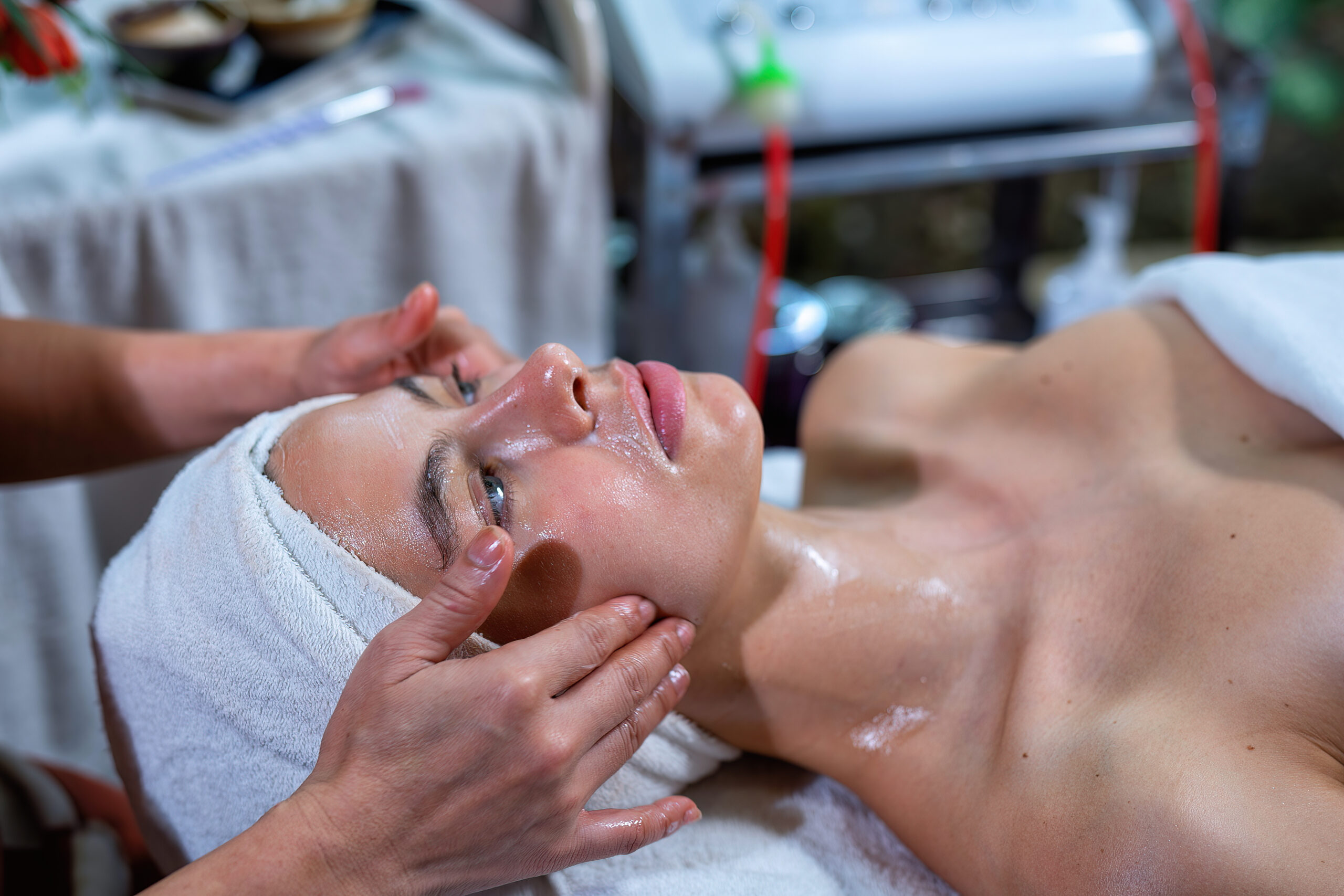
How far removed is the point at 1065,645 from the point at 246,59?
5.04ft

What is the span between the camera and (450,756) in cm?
64

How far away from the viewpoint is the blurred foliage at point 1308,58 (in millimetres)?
2531

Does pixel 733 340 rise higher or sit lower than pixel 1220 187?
lower

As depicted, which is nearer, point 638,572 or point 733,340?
point 638,572

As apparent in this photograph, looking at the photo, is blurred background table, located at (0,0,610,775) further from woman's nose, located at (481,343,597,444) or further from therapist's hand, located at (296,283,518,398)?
woman's nose, located at (481,343,597,444)

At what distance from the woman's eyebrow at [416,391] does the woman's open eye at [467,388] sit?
3cm

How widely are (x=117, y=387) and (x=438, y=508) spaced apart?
1.88 feet

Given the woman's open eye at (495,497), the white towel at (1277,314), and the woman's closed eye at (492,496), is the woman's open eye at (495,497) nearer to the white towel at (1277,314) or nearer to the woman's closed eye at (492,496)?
the woman's closed eye at (492,496)

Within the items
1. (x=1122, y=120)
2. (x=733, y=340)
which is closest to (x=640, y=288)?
(x=733, y=340)

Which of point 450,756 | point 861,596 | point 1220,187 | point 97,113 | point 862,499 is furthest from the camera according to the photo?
point 1220,187

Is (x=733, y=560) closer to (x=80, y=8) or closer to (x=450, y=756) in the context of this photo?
(x=450, y=756)

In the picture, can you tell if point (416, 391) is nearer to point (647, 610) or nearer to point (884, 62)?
point (647, 610)

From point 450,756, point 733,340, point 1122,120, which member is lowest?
point 733,340

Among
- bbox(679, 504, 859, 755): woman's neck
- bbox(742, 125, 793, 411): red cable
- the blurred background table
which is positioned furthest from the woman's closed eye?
the blurred background table
